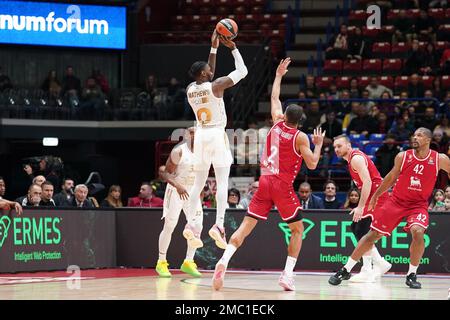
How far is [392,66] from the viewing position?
968 inches

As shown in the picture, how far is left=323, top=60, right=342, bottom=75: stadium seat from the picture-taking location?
25094 millimetres

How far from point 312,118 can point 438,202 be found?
19.0 ft

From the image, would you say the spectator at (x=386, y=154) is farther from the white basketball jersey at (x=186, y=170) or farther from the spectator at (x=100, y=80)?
the spectator at (x=100, y=80)

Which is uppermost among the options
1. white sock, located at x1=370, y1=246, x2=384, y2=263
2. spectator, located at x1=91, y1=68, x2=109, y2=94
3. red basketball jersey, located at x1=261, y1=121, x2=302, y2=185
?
spectator, located at x1=91, y1=68, x2=109, y2=94

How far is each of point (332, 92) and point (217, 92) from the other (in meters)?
11.0

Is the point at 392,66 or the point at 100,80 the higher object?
the point at 392,66

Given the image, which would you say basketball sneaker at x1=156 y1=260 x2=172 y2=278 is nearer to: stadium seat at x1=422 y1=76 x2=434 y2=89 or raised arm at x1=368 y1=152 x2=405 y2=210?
raised arm at x1=368 y1=152 x2=405 y2=210

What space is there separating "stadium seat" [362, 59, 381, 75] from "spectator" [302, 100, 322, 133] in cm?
318

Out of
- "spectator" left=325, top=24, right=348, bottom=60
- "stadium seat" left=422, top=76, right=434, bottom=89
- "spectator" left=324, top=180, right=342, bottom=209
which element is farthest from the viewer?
"spectator" left=325, top=24, right=348, bottom=60

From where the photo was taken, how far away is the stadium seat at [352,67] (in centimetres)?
2489

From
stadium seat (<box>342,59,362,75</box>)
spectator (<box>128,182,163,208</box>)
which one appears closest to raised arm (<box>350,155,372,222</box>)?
spectator (<box>128,182,163,208</box>)

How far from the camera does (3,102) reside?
79.3ft

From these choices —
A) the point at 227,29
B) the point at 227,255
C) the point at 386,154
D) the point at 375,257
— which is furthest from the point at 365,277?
the point at 386,154

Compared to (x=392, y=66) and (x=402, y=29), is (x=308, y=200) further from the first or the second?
(x=402, y=29)
